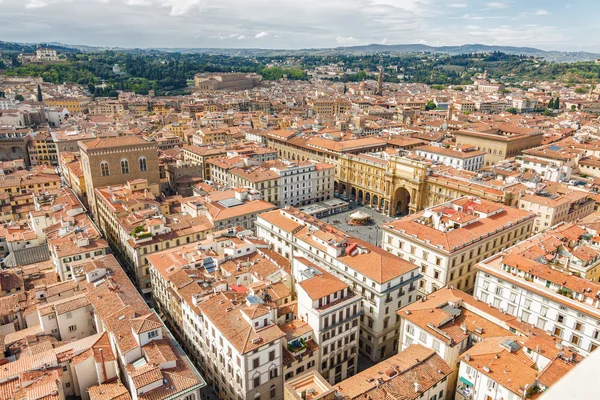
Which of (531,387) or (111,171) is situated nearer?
(531,387)

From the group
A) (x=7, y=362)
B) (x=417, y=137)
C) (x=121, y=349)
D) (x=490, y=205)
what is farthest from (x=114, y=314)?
(x=417, y=137)

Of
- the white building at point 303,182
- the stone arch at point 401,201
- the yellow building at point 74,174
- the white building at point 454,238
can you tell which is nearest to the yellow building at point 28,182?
the yellow building at point 74,174

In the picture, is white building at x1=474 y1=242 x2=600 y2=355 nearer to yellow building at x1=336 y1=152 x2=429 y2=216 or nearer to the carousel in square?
the carousel in square

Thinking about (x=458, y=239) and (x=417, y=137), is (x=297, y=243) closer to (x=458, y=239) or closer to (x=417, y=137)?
(x=458, y=239)

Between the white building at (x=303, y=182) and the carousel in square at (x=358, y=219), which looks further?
the white building at (x=303, y=182)

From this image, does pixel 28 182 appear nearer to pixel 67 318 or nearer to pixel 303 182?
pixel 67 318

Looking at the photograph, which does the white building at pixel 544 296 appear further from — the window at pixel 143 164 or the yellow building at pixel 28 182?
the yellow building at pixel 28 182
